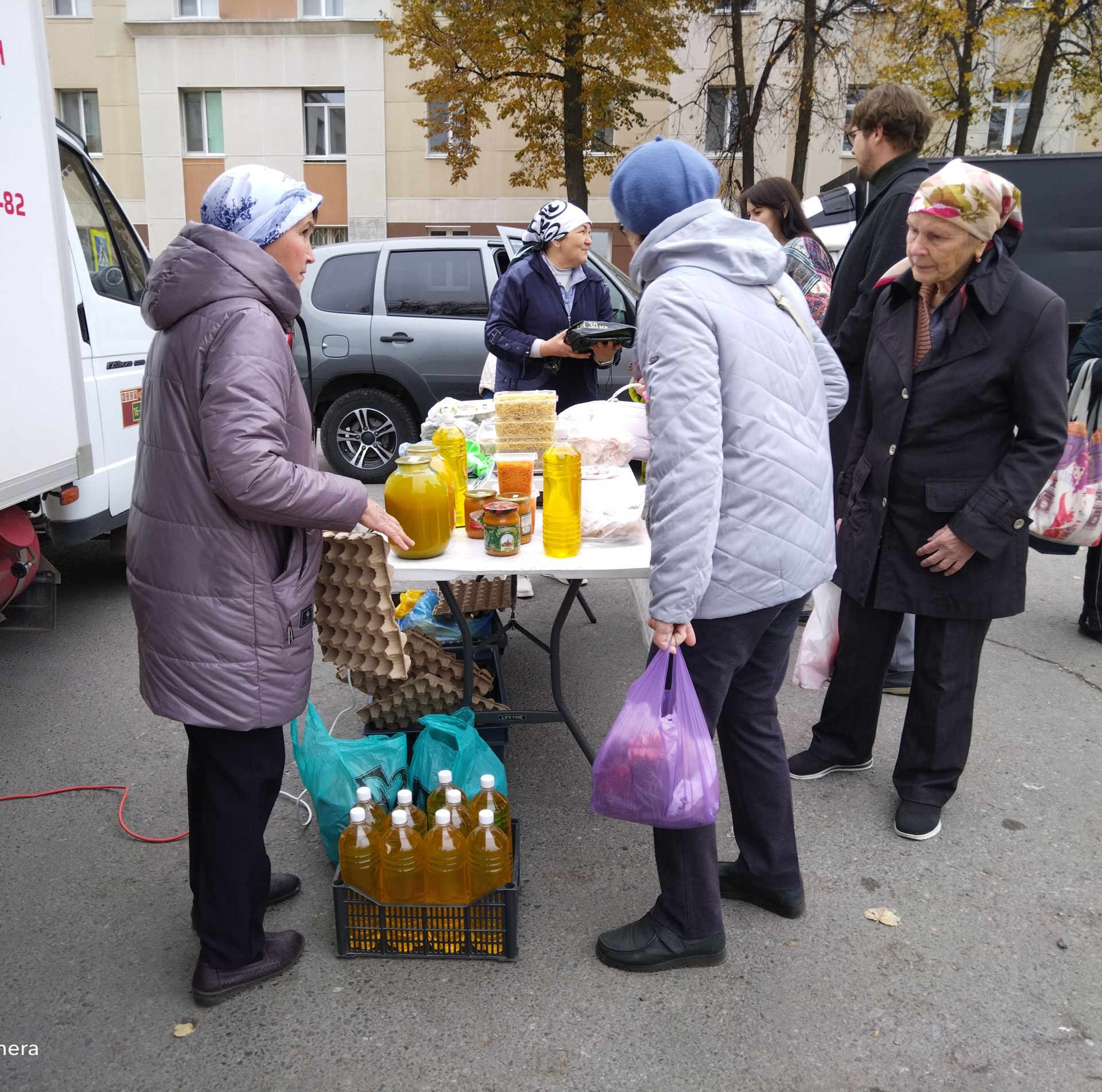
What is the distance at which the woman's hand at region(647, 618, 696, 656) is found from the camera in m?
2.13

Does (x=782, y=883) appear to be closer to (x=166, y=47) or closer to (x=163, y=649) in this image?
(x=163, y=649)

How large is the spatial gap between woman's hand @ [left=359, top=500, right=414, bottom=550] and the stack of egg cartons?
3.59 feet

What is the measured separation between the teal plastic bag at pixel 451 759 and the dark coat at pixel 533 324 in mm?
2148

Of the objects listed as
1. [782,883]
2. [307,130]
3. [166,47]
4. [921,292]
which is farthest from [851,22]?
[782,883]

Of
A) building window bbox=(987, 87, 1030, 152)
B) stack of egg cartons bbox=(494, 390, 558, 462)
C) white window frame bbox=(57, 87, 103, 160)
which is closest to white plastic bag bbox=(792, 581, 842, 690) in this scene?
stack of egg cartons bbox=(494, 390, 558, 462)

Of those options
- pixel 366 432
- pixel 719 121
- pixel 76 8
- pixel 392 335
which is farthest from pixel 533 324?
pixel 76 8

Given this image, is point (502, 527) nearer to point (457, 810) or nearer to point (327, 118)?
point (457, 810)

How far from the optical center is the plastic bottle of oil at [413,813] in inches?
98.1

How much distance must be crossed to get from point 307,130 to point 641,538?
973 inches

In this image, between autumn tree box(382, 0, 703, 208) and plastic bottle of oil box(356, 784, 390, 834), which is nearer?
plastic bottle of oil box(356, 784, 390, 834)

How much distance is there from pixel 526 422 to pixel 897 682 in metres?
2.02

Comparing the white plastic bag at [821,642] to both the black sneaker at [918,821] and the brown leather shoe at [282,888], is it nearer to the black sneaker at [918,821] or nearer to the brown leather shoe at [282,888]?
the black sneaker at [918,821]

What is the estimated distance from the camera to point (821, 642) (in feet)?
11.8

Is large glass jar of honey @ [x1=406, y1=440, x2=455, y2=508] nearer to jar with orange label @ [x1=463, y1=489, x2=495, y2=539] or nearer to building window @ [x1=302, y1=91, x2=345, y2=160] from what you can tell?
jar with orange label @ [x1=463, y1=489, x2=495, y2=539]
